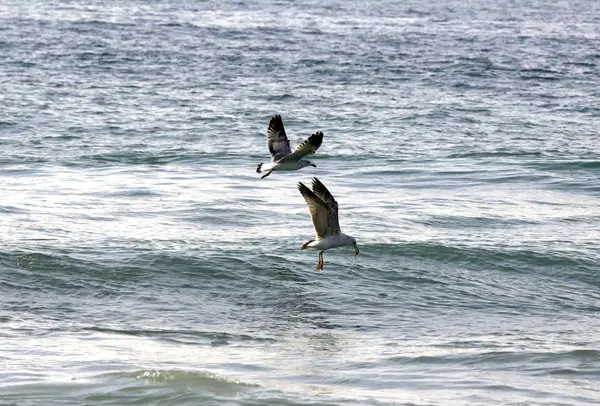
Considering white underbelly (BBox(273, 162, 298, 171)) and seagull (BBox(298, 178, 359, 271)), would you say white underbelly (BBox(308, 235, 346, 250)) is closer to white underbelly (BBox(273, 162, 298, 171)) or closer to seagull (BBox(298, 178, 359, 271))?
seagull (BBox(298, 178, 359, 271))

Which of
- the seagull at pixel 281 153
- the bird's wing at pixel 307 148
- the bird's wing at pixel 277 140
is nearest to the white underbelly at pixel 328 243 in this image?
the bird's wing at pixel 307 148

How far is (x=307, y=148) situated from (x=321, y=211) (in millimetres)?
1608

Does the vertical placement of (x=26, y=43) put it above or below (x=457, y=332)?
above

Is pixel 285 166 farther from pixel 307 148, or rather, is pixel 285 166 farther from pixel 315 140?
pixel 315 140

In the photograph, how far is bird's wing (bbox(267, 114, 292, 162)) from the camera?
48.6 feet

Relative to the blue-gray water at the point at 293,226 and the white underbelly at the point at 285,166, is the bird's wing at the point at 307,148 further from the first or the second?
the blue-gray water at the point at 293,226

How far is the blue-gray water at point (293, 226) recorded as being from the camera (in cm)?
1042

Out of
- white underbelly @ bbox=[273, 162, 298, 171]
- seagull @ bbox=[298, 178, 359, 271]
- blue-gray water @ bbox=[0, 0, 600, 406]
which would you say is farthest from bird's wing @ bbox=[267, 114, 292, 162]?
seagull @ bbox=[298, 178, 359, 271]

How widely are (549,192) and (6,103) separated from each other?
12964 mm

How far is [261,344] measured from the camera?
11445mm

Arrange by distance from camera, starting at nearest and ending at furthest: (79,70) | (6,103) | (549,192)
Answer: (549,192) → (6,103) → (79,70)

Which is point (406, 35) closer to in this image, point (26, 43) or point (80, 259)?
point (26, 43)

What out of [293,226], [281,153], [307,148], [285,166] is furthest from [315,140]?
[293,226]

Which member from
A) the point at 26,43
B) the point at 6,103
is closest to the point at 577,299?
the point at 6,103
